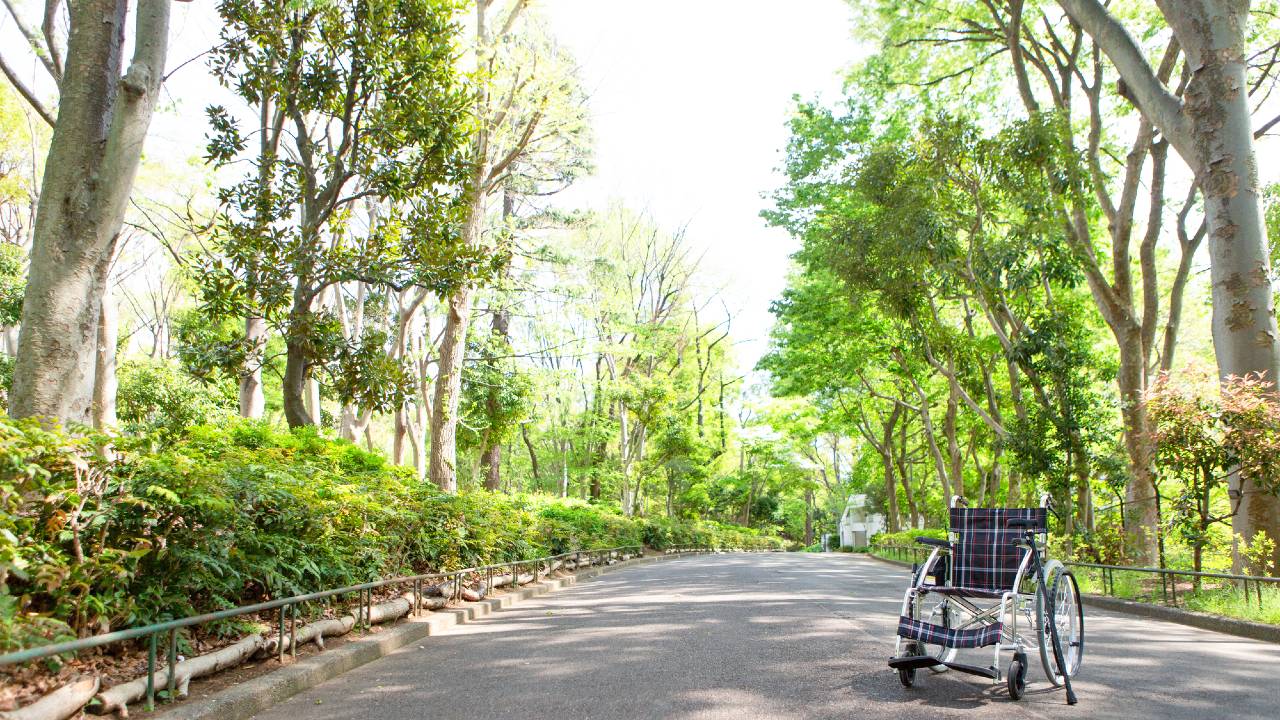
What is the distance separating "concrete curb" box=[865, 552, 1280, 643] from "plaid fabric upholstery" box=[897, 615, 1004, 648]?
14.0 ft

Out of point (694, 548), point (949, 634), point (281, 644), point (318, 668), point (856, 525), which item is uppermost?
point (949, 634)

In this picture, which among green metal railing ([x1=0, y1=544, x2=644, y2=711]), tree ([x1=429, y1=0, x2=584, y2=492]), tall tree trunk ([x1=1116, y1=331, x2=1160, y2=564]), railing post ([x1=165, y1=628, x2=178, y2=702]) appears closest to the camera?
green metal railing ([x1=0, y1=544, x2=644, y2=711])

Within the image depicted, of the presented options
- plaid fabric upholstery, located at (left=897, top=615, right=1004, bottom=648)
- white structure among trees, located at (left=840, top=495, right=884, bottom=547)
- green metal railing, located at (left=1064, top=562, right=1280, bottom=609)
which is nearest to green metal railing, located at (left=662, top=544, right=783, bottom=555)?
green metal railing, located at (left=1064, top=562, right=1280, bottom=609)

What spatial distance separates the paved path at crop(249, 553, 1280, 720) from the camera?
4.49 meters

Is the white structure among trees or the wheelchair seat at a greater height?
the wheelchair seat

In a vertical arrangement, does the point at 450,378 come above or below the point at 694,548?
above

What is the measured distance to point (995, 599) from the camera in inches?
207

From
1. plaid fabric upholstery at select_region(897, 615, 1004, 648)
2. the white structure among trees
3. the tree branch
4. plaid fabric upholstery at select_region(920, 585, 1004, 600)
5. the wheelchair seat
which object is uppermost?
the tree branch

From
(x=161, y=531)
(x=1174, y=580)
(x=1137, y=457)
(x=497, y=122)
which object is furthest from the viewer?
(x=497, y=122)

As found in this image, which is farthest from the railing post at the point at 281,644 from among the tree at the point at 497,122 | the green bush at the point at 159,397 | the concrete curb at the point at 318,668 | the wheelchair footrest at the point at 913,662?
the green bush at the point at 159,397

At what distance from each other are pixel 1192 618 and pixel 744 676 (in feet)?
19.0

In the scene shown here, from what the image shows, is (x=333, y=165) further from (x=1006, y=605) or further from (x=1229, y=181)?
(x=1229, y=181)

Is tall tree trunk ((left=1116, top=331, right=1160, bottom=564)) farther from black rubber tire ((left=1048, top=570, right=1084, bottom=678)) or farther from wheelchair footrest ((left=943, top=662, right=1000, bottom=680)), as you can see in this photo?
wheelchair footrest ((left=943, top=662, right=1000, bottom=680))

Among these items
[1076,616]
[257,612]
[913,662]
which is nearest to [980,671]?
[913,662]
